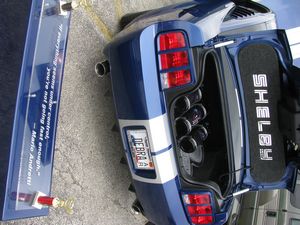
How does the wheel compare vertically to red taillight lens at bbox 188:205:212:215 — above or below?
above

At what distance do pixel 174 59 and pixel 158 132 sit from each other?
0.49 m

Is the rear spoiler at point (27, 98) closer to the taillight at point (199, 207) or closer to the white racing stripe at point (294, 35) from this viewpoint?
the taillight at point (199, 207)

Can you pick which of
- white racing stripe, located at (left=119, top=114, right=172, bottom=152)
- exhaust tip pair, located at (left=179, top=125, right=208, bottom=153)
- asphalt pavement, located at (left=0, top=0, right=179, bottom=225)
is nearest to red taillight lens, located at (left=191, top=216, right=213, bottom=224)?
exhaust tip pair, located at (left=179, top=125, right=208, bottom=153)

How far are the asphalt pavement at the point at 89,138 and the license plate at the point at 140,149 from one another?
0.55 m

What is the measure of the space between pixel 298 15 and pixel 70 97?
2.45 meters

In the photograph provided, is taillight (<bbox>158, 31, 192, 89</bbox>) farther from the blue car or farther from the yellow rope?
the yellow rope

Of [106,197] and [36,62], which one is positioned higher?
[36,62]

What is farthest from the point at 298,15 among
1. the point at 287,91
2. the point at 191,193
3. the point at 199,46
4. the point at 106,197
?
the point at 106,197

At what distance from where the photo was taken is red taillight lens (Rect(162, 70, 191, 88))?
2.42 metres

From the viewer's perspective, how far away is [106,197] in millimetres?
3291

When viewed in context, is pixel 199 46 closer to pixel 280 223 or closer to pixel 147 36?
pixel 147 36

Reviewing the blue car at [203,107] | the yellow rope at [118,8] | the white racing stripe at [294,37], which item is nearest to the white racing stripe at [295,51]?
the white racing stripe at [294,37]

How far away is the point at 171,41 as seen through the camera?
8.03 ft

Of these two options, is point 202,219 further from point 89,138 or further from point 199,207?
point 89,138
